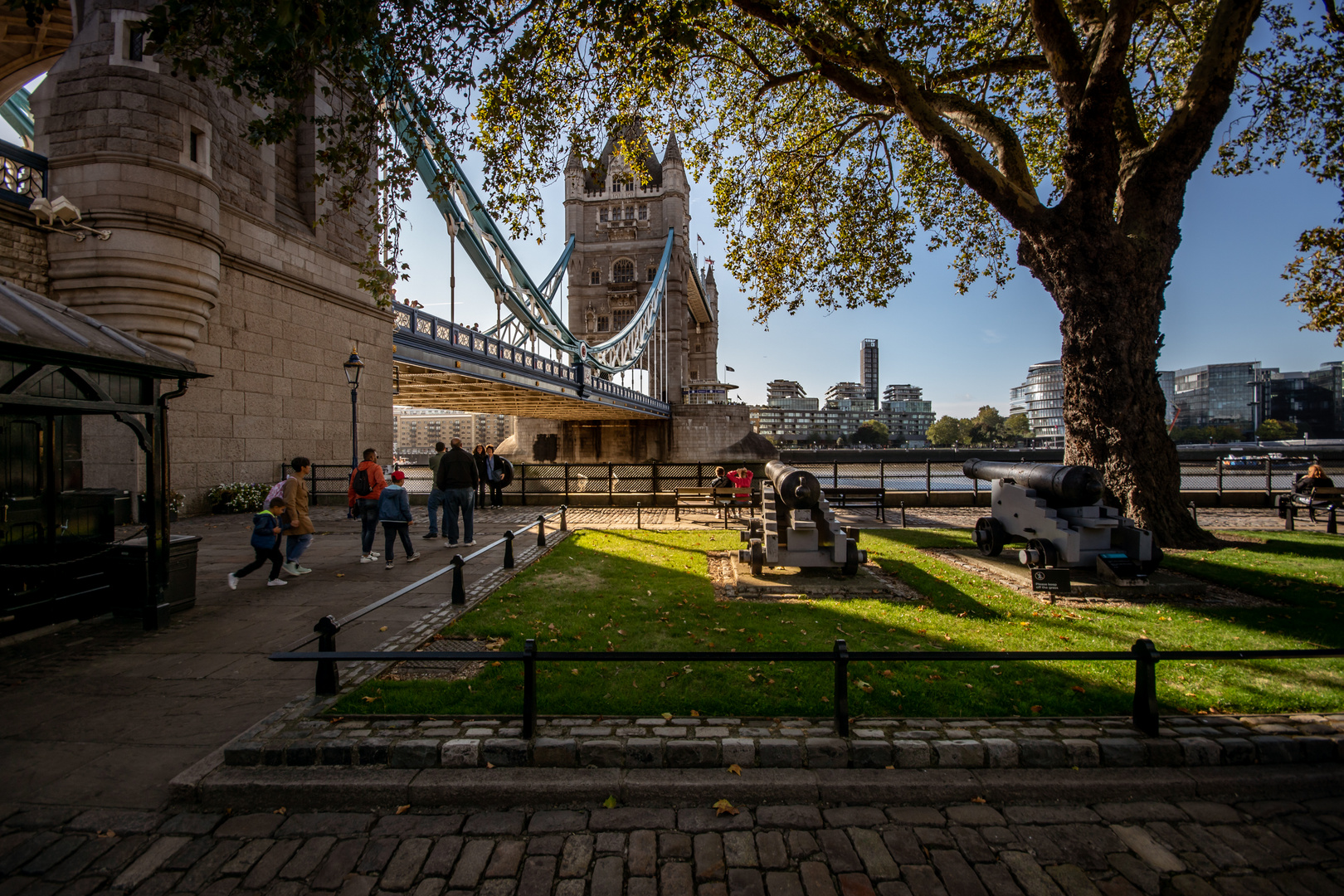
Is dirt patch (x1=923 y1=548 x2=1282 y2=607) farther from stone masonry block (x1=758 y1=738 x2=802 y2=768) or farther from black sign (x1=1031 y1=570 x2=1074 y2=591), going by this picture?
stone masonry block (x1=758 y1=738 x2=802 y2=768)

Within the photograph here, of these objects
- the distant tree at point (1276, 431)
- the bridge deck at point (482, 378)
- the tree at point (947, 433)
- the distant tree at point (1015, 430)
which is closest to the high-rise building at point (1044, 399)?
the distant tree at point (1015, 430)

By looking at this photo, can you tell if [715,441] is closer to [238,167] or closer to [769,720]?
[238,167]

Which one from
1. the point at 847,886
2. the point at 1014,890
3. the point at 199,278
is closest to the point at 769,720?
the point at 847,886

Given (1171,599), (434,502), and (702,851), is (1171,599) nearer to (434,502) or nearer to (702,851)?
(702,851)

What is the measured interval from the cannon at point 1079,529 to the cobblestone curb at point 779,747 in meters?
3.26

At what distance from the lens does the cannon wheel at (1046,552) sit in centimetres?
629

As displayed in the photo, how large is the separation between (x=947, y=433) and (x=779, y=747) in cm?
12010

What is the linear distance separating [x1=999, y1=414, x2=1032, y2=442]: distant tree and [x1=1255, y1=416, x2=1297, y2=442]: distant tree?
99.2 ft

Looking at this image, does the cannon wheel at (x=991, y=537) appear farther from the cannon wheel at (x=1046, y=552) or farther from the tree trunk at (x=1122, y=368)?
the tree trunk at (x=1122, y=368)

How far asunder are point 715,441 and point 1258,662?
138 ft

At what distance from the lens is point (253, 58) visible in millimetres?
4750

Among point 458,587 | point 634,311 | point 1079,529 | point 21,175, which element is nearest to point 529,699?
point 458,587

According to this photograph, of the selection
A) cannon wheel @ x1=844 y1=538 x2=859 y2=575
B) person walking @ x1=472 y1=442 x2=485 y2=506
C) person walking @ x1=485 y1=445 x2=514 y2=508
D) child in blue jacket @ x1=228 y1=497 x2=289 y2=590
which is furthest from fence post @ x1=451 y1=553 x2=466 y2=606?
person walking @ x1=472 y1=442 x2=485 y2=506

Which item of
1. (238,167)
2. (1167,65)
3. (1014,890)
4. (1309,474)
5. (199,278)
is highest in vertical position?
(1167,65)
